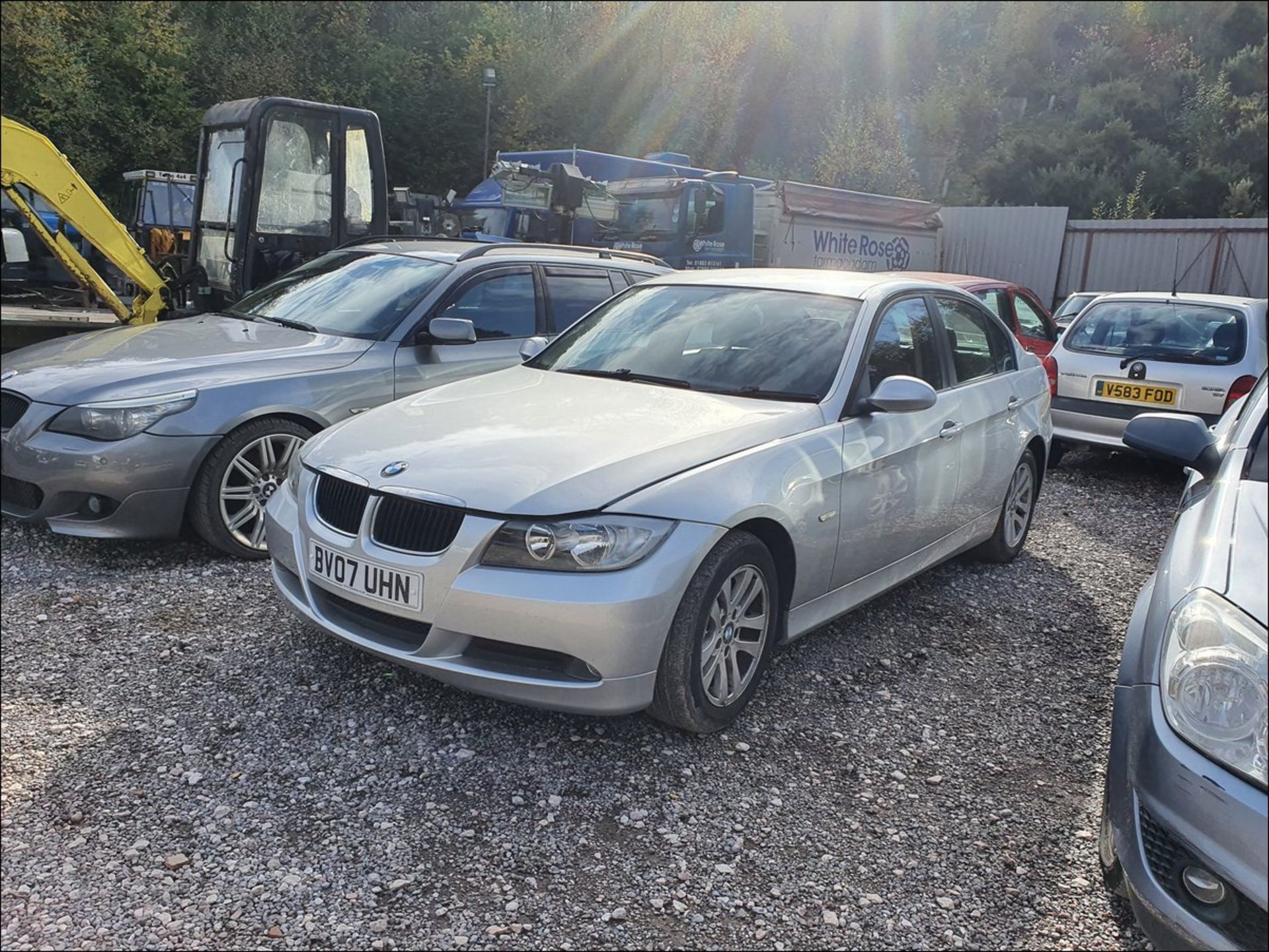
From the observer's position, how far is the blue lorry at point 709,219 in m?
13.3

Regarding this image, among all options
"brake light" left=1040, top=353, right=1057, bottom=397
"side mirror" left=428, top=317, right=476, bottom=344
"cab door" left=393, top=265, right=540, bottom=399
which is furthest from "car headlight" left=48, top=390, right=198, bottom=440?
"brake light" left=1040, top=353, right=1057, bottom=397

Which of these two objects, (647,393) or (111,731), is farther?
(647,393)

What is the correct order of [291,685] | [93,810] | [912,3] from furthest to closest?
[912,3] < [291,685] < [93,810]

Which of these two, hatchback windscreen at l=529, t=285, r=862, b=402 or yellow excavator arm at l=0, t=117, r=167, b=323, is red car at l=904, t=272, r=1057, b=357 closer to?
hatchback windscreen at l=529, t=285, r=862, b=402

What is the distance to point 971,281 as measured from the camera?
8.91 m

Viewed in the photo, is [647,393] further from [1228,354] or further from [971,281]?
[971,281]

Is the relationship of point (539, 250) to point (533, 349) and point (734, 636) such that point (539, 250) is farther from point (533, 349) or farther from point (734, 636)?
point (734, 636)

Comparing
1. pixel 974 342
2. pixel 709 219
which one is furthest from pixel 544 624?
pixel 709 219

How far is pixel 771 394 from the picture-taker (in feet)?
12.4

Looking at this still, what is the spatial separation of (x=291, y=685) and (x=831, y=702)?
6.68ft

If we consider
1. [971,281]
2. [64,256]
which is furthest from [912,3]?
[64,256]

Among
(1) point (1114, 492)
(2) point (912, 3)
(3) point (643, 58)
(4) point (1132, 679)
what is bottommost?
(1) point (1114, 492)

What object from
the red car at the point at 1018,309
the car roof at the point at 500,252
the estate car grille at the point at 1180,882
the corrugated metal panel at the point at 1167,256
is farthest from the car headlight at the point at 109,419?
the corrugated metal panel at the point at 1167,256

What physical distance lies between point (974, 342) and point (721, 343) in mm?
1584
